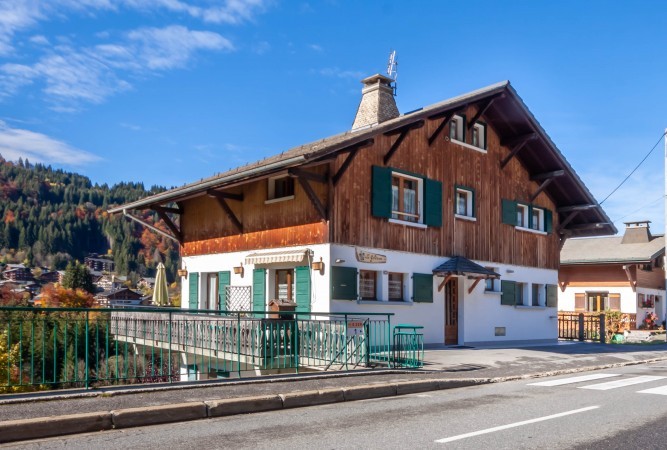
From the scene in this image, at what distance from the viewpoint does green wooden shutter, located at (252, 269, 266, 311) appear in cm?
1878

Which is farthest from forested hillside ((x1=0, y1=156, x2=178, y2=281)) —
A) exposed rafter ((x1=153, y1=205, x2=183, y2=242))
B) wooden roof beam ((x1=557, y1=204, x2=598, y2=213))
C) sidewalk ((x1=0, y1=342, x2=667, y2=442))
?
sidewalk ((x1=0, y1=342, x2=667, y2=442))

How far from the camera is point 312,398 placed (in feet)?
31.0

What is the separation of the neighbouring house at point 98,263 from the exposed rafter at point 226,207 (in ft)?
458

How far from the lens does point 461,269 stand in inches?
753

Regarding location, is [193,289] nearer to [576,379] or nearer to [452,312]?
[452,312]

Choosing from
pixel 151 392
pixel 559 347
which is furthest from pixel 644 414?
pixel 559 347

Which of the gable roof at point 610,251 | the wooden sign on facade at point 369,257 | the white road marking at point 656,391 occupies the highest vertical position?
the gable roof at point 610,251

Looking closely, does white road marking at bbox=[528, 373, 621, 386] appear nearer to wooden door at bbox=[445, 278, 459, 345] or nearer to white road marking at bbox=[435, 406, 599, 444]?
white road marking at bbox=[435, 406, 599, 444]

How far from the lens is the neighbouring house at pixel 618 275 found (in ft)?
113

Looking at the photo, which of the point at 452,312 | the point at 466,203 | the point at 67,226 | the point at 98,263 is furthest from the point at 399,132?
the point at 67,226

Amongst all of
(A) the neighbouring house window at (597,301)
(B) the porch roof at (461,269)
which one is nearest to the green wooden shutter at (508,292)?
(B) the porch roof at (461,269)

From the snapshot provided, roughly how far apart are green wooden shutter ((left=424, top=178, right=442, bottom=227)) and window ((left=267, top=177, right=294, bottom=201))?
4.03m

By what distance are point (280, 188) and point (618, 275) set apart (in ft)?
77.4

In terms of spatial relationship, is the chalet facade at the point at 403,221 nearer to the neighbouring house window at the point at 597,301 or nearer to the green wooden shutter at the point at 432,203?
the green wooden shutter at the point at 432,203
